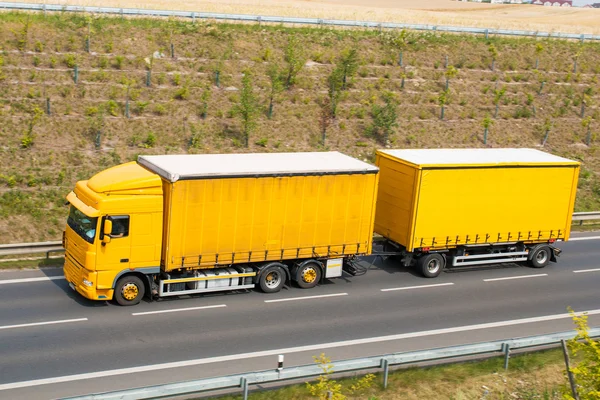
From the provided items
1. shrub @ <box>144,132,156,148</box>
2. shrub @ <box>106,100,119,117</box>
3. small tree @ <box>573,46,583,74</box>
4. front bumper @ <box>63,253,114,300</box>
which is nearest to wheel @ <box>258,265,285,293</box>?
front bumper @ <box>63,253,114,300</box>

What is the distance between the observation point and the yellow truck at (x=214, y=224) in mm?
19828

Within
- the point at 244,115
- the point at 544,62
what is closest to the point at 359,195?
the point at 244,115

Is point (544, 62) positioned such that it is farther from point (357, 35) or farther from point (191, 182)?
point (191, 182)

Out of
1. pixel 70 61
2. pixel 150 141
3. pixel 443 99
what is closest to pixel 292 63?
pixel 443 99

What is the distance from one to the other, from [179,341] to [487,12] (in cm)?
8046

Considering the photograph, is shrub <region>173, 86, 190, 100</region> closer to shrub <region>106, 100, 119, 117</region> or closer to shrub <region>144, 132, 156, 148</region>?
shrub <region>106, 100, 119, 117</region>

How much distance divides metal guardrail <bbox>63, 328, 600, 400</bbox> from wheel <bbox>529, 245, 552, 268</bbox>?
784cm

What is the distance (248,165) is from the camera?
2158 centimetres

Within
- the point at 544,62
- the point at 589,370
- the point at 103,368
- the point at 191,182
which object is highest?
the point at 544,62

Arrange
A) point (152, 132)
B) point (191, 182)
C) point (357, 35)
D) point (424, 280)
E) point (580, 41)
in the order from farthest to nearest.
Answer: point (580, 41), point (357, 35), point (152, 132), point (424, 280), point (191, 182)

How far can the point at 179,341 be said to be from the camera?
18375mm

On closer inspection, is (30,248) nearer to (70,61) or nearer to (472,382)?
(70,61)

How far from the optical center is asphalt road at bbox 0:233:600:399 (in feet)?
54.8

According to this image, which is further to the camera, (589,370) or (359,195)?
(359,195)
